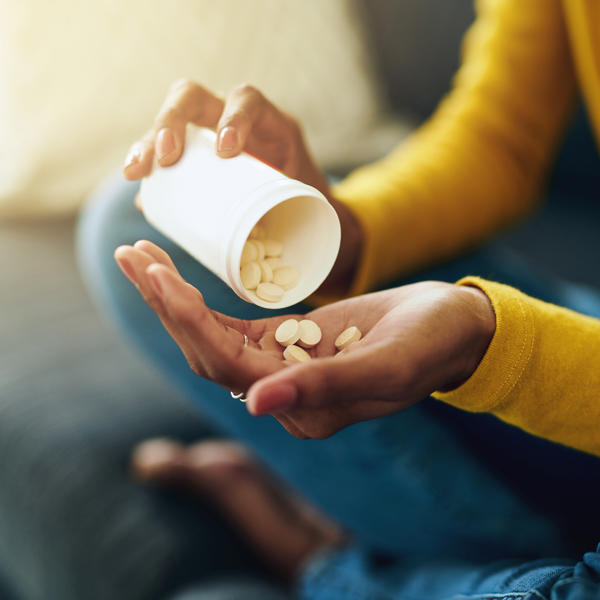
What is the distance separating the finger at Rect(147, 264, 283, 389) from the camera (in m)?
0.24

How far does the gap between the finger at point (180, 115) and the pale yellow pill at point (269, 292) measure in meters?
0.07

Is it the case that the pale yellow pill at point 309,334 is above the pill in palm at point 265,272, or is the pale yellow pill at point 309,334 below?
below

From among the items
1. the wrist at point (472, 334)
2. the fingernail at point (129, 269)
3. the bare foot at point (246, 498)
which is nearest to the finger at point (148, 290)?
the fingernail at point (129, 269)

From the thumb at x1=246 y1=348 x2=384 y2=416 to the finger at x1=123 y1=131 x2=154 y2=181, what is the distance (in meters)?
0.12

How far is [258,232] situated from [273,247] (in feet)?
0.04

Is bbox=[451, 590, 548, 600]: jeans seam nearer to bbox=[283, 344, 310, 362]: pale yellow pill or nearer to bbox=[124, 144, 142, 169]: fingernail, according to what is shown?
bbox=[283, 344, 310, 362]: pale yellow pill

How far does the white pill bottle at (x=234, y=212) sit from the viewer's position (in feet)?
0.84

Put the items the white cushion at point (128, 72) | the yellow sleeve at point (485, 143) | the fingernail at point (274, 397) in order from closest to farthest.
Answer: the fingernail at point (274, 397), the white cushion at point (128, 72), the yellow sleeve at point (485, 143)

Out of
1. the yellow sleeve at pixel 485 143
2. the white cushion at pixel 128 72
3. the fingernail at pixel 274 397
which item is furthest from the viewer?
the yellow sleeve at pixel 485 143

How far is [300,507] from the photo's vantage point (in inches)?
26.4

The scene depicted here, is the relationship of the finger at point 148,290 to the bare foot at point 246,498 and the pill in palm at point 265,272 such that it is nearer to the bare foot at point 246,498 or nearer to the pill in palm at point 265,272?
the pill in palm at point 265,272

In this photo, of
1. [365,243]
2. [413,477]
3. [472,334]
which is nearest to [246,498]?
[413,477]

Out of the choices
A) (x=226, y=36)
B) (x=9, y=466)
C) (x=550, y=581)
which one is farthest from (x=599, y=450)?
(x=9, y=466)

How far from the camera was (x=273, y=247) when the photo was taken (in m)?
0.28
